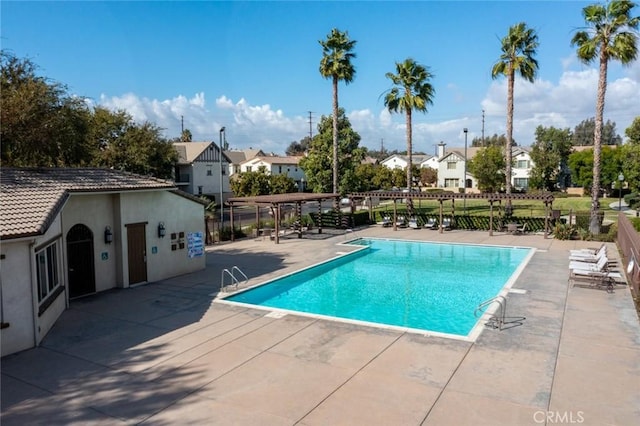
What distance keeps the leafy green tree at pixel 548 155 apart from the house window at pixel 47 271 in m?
63.8

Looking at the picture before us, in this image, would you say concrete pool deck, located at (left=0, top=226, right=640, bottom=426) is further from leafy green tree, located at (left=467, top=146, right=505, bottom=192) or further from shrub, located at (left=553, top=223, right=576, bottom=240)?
leafy green tree, located at (left=467, top=146, right=505, bottom=192)

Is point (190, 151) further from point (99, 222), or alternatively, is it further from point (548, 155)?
point (548, 155)

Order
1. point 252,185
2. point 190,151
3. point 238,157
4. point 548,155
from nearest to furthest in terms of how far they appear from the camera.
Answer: point 252,185 → point 190,151 → point 548,155 → point 238,157

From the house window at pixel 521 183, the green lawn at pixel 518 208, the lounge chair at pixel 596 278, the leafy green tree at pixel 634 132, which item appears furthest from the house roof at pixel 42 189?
the house window at pixel 521 183

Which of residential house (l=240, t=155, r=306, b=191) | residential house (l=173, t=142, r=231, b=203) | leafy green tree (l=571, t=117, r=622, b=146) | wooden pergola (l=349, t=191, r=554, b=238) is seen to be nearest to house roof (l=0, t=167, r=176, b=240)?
wooden pergola (l=349, t=191, r=554, b=238)

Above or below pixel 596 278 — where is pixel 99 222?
above

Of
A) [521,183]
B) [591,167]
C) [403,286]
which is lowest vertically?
[403,286]

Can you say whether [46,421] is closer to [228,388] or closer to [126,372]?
[126,372]

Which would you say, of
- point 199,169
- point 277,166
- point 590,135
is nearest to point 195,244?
point 199,169

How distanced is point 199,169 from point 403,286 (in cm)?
4116

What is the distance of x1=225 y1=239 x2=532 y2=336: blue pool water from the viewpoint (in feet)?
44.4

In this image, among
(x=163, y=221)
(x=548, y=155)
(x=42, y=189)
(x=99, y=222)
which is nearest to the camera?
(x=42, y=189)

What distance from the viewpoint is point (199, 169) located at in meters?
54.1

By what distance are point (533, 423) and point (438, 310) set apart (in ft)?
24.1
